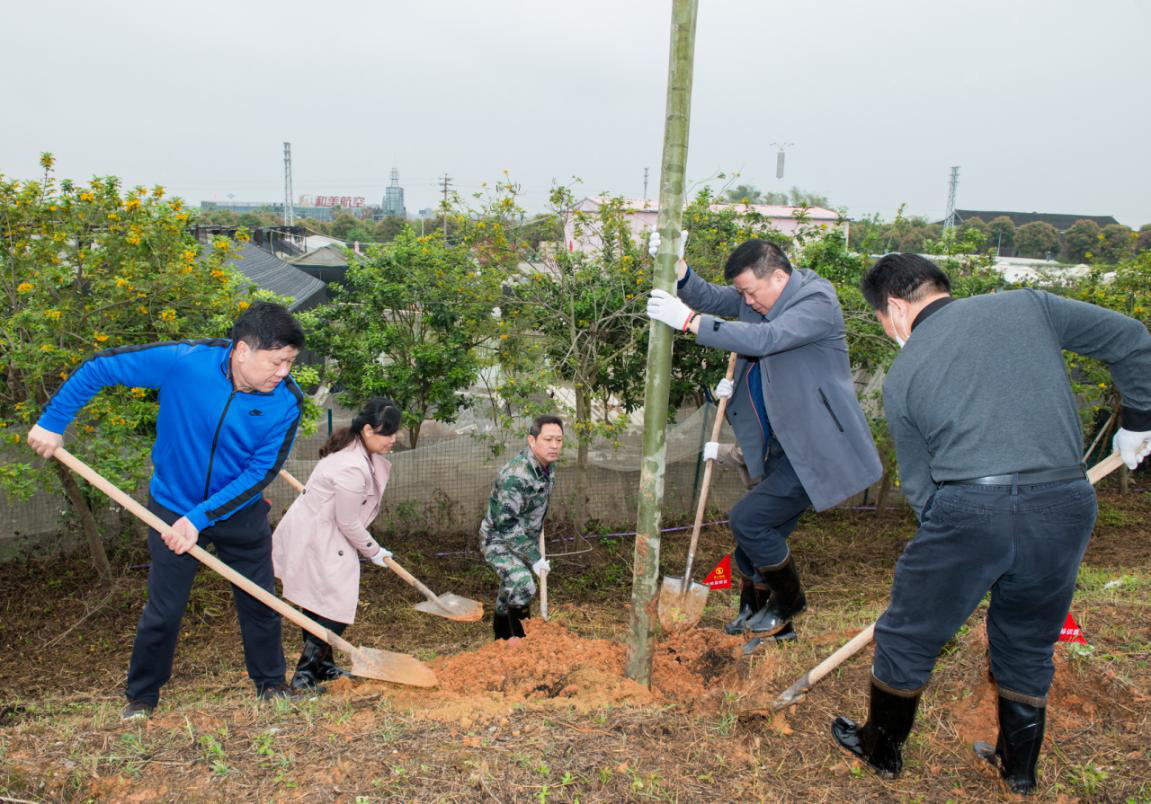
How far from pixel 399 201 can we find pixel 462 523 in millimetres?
108205

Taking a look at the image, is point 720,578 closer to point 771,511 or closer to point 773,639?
point 773,639

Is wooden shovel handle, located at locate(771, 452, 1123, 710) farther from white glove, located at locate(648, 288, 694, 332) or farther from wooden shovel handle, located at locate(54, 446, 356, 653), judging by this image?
wooden shovel handle, located at locate(54, 446, 356, 653)

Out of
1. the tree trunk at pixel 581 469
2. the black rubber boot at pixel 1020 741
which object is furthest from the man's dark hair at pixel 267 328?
the tree trunk at pixel 581 469

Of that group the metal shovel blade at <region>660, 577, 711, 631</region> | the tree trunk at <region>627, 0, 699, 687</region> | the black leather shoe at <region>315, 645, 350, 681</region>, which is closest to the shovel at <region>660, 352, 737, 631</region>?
the metal shovel blade at <region>660, 577, 711, 631</region>

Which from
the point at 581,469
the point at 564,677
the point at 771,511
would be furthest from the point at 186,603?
the point at 581,469

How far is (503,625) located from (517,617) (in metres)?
0.09

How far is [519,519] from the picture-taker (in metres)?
4.67

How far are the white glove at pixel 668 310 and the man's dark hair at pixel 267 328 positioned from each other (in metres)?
1.49

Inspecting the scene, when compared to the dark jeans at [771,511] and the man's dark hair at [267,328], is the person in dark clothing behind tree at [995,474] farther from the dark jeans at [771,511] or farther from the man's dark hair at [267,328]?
the man's dark hair at [267,328]

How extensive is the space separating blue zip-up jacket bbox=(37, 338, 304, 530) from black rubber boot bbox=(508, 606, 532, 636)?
5.71ft

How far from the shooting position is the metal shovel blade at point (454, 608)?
529 cm

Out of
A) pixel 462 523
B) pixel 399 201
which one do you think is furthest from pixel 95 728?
pixel 399 201

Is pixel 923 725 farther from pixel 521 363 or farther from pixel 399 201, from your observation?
pixel 399 201

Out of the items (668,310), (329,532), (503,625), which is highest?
(668,310)
